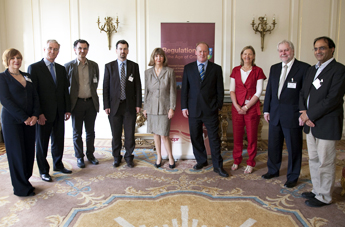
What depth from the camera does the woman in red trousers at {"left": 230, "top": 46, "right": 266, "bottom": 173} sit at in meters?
3.41

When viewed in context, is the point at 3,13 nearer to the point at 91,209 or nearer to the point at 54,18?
the point at 54,18

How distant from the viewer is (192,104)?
139 inches

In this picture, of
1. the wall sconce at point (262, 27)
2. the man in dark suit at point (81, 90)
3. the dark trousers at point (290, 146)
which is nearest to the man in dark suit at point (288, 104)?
the dark trousers at point (290, 146)

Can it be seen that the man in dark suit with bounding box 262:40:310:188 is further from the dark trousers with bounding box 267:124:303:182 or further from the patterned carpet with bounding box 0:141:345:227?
the patterned carpet with bounding box 0:141:345:227

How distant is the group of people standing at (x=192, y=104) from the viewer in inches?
101

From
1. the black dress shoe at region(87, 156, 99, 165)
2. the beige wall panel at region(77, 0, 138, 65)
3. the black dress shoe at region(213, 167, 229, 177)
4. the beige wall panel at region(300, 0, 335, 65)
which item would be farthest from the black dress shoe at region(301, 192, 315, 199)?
the beige wall panel at region(77, 0, 138, 65)

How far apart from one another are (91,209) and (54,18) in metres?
4.48

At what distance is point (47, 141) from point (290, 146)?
307 centimetres

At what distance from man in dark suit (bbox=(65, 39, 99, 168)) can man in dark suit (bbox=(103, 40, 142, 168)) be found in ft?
0.82

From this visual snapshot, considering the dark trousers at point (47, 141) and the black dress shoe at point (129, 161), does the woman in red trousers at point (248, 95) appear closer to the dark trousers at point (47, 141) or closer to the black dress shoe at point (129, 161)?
the black dress shoe at point (129, 161)

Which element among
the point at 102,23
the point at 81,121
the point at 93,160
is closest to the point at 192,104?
the point at 81,121

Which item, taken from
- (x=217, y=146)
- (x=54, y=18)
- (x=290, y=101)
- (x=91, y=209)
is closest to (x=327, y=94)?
(x=290, y=101)

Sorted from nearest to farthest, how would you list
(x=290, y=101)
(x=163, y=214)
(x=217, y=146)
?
(x=163, y=214)
(x=290, y=101)
(x=217, y=146)

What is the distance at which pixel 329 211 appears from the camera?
8.14 ft
